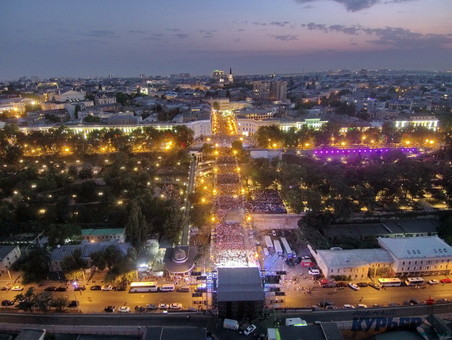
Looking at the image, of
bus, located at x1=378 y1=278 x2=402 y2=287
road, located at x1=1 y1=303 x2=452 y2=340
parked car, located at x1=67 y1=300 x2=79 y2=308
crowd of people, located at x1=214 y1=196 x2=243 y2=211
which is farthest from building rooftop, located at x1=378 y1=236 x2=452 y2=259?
parked car, located at x1=67 y1=300 x2=79 y2=308

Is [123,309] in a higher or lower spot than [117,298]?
higher

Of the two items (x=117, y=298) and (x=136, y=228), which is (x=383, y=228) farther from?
(x=117, y=298)

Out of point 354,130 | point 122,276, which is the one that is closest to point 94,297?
point 122,276

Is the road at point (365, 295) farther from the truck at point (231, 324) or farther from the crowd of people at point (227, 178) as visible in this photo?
the crowd of people at point (227, 178)

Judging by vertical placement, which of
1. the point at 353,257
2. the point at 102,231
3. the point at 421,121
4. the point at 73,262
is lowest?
the point at 102,231

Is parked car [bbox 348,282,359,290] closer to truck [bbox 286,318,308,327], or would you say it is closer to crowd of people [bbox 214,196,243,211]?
truck [bbox 286,318,308,327]

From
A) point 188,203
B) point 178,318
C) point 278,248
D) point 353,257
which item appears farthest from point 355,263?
point 188,203

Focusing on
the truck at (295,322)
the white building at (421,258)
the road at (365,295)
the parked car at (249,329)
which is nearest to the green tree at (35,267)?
the parked car at (249,329)
